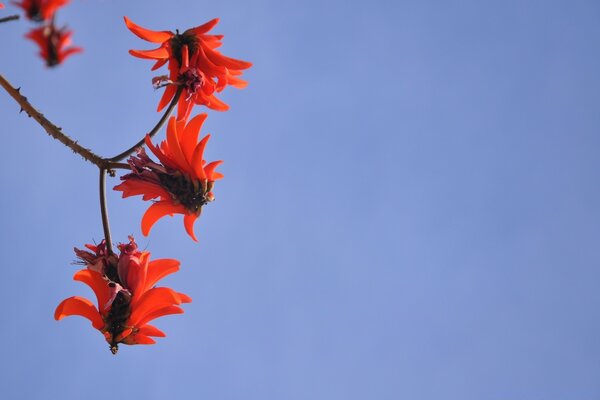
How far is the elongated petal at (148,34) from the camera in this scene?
9.37 feet

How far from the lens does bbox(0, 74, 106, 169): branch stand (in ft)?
8.18

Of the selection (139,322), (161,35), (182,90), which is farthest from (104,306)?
(161,35)

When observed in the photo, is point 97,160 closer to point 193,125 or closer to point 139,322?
point 193,125

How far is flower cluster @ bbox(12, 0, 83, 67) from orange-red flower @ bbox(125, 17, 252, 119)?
1437mm

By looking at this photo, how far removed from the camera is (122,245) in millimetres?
2824

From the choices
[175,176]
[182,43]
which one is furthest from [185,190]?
[182,43]

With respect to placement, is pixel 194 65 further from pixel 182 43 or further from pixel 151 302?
pixel 151 302

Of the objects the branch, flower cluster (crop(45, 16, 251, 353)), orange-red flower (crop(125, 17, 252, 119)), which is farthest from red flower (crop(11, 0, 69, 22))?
orange-red flower (crop(125, 17, 252, 119))

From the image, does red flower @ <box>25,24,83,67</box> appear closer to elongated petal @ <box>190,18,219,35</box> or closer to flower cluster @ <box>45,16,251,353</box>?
flower cluster @ <box>45,16,251,353</box>

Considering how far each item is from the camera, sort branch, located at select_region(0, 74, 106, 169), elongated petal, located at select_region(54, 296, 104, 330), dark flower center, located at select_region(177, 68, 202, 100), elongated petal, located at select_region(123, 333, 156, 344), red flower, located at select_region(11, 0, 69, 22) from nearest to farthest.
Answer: red flower, located at select_region(11, 0, 69, 22)
branch, located at select_region(0, 74, 106, 169)
elongated petal, located at select_region(54, 296, 104, 330)
elongated petal, located at select_region(123, 333, 156, 344)
dark flower center, located at select_region(177, 68, 202, 100)

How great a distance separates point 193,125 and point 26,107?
64cm

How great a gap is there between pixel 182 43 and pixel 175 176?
0.64m

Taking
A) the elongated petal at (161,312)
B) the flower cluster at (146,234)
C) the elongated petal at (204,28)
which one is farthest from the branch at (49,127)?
the elongated petal at (204,28)

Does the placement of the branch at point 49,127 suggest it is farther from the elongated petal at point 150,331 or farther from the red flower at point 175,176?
the elongated petal at point 150,331
